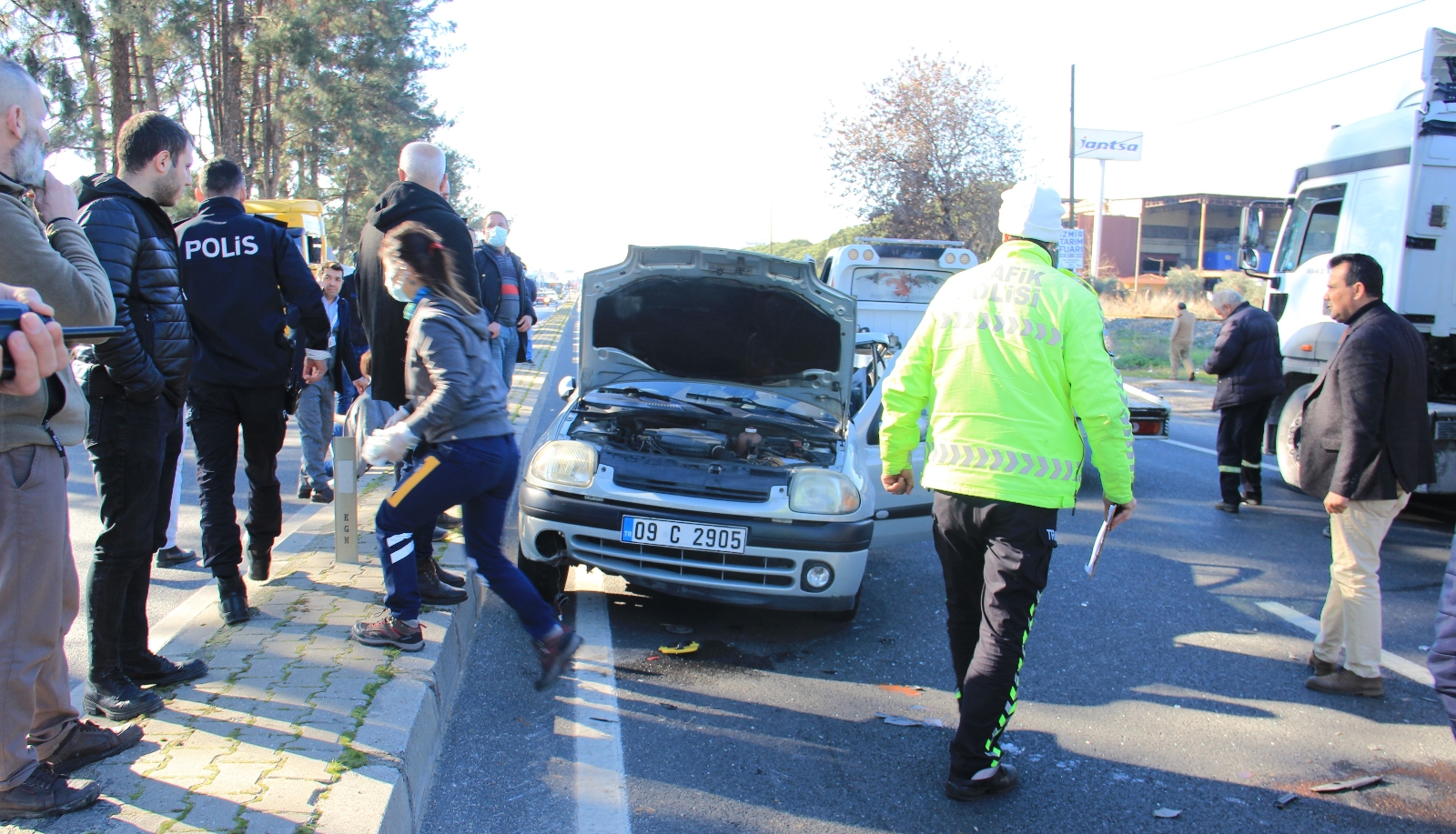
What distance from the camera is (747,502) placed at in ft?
14.2

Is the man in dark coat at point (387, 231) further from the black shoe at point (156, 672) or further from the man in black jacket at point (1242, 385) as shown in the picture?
the man in black jacket at point (1242, 385)

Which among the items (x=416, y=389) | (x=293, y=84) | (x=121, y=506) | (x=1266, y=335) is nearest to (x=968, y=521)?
(x=416, y=389)

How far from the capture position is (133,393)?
3.06m

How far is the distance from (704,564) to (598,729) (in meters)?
0.96

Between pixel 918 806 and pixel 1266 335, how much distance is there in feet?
21.0

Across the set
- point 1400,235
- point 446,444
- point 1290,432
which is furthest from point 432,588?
point 1400,235

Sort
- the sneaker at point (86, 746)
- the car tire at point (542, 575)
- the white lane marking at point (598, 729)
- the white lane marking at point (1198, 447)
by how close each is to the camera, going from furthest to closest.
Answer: the white lane marking at point (1198, 447) → the car tire at point (542, 575) → the white lane marking at point (598, 729) → the sneaker at point (86, 746)

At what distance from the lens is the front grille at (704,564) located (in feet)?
14.0

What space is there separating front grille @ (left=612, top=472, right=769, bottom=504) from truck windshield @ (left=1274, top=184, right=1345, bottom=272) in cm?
713

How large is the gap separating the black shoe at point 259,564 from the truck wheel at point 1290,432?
7655 mm

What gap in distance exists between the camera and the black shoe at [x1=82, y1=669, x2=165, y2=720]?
3.01 m

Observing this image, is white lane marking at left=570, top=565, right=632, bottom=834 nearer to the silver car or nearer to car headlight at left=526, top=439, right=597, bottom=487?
the silver car

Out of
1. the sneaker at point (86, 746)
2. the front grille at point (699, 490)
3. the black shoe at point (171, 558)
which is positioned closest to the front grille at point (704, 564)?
the front grille at point (699, 490)

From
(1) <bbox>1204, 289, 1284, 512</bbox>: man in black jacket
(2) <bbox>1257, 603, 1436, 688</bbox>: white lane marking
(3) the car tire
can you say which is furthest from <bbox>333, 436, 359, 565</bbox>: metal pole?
(1) <bbox>1204, 289, 1284, 512</bbox>: man in black jacket
